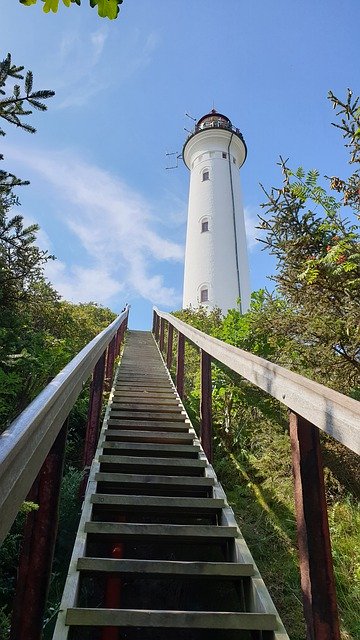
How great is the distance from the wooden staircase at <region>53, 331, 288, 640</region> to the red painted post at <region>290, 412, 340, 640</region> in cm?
53

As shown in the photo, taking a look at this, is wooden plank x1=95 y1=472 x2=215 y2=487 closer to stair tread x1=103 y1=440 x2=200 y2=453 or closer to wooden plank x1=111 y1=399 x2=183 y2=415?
stair tread x1=103 y1=440 x2=200 y2=453

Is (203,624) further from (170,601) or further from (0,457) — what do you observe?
(0,457)

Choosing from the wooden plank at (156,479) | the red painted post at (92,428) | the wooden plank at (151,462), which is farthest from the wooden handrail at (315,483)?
the red painted post at (92,428)

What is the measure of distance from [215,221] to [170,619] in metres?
A: 19.6

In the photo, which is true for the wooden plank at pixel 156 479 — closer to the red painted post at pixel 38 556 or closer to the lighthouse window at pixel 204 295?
the red painted post at pixel 38 556

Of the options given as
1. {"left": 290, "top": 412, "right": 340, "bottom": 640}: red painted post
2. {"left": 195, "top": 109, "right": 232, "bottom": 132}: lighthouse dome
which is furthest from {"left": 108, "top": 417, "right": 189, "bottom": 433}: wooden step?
{"left": 195, "top": 109, "right": 232, "bottom": 132}: lighthouse dome

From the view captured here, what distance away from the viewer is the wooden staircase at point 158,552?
187 cm

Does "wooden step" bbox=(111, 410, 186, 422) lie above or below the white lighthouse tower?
below

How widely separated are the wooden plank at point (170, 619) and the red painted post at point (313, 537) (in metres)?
0.49

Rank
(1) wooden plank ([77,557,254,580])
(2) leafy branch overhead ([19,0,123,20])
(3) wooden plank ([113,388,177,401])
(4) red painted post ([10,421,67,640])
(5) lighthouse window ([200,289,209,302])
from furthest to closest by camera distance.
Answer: (5) lighthouse window ([200,289,209,302]) → (3) wooden plank ([113,388,177,401]) → (1) wooden plank ([77,557,254,580]) → (4) red painted post ([10,421,67,640]) → (2) leafy branch overhead ([19,0,123,20])

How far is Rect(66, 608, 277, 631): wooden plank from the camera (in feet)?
5.97

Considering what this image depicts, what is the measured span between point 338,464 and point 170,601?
1989 millimetres

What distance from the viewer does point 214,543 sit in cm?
257

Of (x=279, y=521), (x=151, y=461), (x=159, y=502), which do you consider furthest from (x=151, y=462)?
(x=279, y=521)
